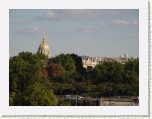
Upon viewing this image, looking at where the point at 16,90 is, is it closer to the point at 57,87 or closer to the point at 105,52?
the point at 57,87

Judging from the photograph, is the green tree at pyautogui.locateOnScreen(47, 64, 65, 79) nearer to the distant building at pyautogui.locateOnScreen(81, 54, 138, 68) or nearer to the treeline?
the treeline

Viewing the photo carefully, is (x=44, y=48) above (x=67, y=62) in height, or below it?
above

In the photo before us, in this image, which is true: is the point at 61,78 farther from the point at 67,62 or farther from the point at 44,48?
the point at 44,48

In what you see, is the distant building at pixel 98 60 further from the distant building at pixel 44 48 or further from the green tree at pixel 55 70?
the distant building at pixel 44 48

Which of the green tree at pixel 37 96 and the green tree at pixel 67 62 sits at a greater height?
the green tree at pixel 67 62

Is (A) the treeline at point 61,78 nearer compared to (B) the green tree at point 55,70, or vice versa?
(A) the treeline at point 61,78

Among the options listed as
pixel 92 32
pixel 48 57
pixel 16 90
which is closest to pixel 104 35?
pixel 92 32

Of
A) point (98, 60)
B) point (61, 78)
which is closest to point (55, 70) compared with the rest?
point (61, 78)

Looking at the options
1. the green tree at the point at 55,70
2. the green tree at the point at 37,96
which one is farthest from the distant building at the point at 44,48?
the green tree at the point at 37,96
